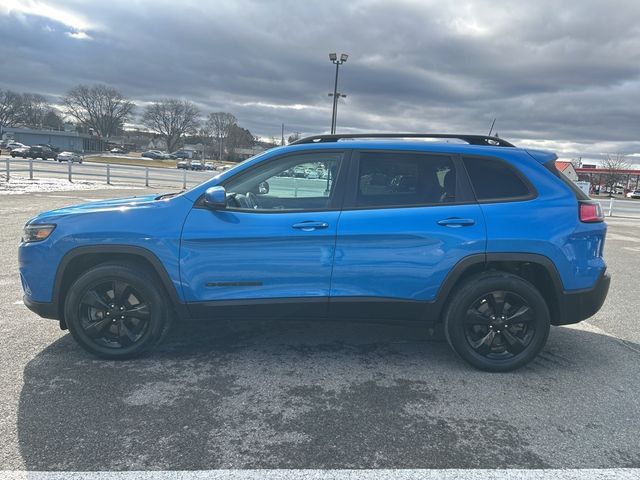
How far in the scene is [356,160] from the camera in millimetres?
3824

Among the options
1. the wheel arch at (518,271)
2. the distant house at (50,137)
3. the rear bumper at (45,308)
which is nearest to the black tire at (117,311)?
the rear bumper at (45,308)

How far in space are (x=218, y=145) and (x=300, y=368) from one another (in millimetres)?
106813

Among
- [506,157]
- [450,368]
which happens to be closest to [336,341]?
[450,368]

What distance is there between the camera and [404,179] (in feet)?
12.5

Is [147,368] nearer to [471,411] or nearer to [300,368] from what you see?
[300,368]

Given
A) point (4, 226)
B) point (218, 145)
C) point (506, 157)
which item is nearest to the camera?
point (506, 157)

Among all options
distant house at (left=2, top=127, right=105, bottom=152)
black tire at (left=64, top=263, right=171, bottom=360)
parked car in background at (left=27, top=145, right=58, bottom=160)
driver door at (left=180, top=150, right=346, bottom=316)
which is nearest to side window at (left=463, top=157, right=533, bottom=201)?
driver door at (left=180, top=150, right=346, bottom=316)

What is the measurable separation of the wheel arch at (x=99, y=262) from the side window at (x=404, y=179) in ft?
5.21

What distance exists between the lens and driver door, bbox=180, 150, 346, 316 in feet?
11.8

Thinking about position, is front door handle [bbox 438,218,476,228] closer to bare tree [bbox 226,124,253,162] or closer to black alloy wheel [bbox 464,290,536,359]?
black alloy wheel [bbox 464,290,536,359]

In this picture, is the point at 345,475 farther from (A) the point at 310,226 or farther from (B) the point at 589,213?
(B) the point at 589,213

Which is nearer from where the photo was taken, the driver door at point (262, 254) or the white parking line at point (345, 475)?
the white parking line at point (345, 475)

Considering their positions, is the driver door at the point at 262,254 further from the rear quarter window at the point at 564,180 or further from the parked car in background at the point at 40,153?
the parked car in background at the point at 40,153

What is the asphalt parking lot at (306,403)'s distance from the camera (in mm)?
2688
